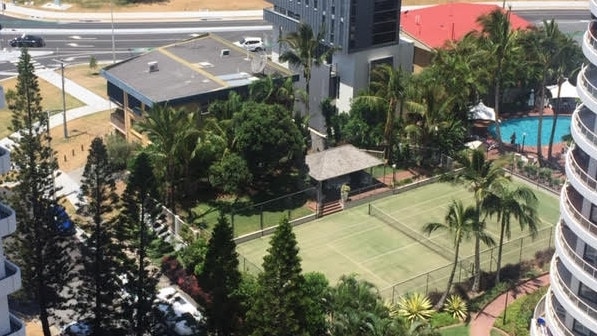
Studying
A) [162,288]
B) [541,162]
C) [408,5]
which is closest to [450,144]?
[541,162]

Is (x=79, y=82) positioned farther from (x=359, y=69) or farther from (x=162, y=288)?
(x=162, y=288)

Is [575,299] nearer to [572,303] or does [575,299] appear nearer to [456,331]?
[572,303]

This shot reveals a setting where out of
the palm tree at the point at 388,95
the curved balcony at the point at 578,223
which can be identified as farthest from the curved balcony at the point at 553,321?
the palm tree at the point at 388,95

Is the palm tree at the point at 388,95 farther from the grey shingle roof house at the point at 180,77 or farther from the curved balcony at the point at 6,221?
the curved balcony at the point at 6,221

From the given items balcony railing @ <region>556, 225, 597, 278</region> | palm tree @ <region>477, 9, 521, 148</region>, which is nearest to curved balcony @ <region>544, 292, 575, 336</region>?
balcony railing @ <region>556, 225, 597, 278</region>

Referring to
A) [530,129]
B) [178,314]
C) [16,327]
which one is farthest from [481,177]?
[530,129]

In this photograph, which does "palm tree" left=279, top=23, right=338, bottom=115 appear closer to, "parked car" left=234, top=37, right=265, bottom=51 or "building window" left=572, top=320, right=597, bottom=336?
"parked car" left=234, top=37, right=265, bottom=51
